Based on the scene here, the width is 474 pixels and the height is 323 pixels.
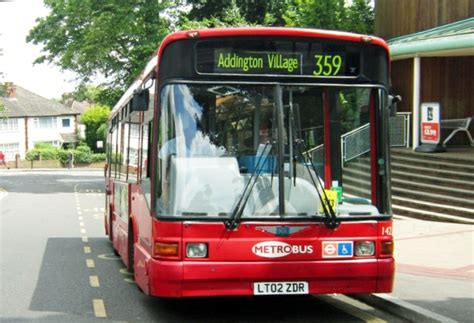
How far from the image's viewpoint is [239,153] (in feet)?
23.8

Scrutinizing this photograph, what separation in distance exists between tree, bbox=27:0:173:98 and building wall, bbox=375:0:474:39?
10798 mm

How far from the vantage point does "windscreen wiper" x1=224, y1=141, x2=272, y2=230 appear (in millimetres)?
6965

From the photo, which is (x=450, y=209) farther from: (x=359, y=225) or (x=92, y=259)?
(x=359, y=225)

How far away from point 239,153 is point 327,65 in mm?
1266

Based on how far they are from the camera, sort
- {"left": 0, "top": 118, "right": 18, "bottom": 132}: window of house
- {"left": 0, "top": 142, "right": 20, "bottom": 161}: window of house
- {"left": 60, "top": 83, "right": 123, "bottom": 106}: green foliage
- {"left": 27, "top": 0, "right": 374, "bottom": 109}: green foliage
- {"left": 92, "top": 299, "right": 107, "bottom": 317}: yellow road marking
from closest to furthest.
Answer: {"left": 92, "top": 299, "right": 107, "bottom": 317}: yellow road marking → {"left": 27, "top": 0, "right": 374, "bottom": 109}: green foliage → {"left": 60, "top": 83, "right": 123, "bottom": 106}: green foliage → {"left": 0, "top": 118, "right": 18, "bottom": 132}: window of house → {"left": 0, "top": 142, "right": 20, "bottom": 161}: window of house

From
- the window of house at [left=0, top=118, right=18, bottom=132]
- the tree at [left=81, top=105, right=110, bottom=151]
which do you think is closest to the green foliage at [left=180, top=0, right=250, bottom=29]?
the tree at [left=81, top=105, right=110, bottom=151]

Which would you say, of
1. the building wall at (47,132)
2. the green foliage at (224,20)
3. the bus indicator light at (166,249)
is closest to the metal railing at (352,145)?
the bus indicator light at (166,249)

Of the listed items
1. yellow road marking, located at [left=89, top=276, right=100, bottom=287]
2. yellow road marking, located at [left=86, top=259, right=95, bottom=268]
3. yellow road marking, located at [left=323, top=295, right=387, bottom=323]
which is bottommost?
yellow road marking, located at [left=86, top=259, right=95, bottom=268]

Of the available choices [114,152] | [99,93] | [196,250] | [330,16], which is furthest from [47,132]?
[196,250]

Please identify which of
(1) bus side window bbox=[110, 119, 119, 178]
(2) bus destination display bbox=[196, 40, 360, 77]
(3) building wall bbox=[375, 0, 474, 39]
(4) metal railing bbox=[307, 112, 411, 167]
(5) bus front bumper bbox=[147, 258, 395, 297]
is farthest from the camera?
(3) building wall bbox=[375, 0, 474, 39]

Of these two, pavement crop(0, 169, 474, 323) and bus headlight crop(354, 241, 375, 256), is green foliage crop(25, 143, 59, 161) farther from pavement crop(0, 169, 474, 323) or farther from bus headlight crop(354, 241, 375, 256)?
bus headlight crop(354, 241, 375, 256)

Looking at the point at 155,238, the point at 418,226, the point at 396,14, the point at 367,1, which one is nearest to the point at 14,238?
the point at 418,226

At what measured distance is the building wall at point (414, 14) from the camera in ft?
80.4

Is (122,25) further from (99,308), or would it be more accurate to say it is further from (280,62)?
(280,62)
